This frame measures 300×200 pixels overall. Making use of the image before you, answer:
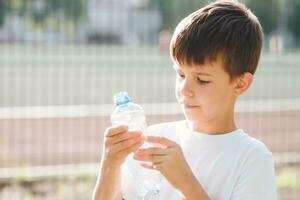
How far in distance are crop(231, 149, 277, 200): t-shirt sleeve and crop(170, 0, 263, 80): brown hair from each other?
262 mm

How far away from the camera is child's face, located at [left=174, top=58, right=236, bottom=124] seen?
200cm

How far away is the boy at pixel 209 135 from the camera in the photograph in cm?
194

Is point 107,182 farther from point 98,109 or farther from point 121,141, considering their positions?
point 98,109

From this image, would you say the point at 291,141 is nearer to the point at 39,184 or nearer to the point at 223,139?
the point at 39,184

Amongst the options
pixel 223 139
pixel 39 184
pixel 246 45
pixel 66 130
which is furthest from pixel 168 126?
pixel 66 130

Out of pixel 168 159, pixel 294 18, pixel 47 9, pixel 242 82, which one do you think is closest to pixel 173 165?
pixel 168 159

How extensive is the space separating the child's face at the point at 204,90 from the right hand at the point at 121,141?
18cm

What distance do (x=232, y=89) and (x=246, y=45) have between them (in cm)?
14

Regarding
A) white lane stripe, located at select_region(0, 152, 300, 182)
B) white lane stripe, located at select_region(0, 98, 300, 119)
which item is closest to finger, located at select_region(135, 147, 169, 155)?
white lane stripe, located at select_region(0, 152, 300, 182)

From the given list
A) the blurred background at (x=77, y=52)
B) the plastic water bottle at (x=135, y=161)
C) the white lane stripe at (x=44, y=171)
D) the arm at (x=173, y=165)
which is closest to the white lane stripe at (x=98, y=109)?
the blurred background at (x=77, y=52)

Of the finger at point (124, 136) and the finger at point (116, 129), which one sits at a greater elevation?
the finger at point (116, 129)

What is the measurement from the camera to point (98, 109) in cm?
1070

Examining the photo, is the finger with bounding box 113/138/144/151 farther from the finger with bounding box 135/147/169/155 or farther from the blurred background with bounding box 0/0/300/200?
the blurred background with bounding box 0/0/300/200

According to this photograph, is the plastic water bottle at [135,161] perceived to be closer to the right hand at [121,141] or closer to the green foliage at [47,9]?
the right hand at [121,141]
